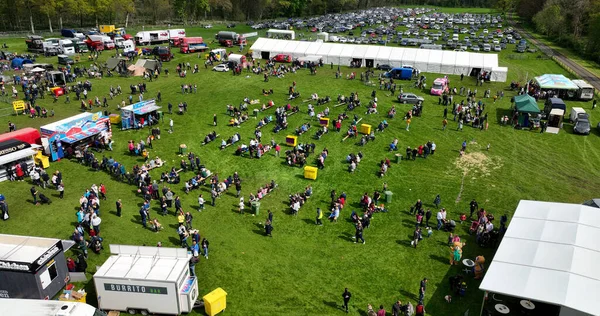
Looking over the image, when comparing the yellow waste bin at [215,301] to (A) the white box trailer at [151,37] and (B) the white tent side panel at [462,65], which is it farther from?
(A) the white box trailer at [151,37]

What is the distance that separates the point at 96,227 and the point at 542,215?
22874mm

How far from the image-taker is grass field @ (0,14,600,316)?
20203mm

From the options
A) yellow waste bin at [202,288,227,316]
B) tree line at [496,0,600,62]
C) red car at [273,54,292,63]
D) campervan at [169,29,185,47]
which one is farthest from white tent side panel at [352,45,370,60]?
yellow waste bin at [202,288,227,316]

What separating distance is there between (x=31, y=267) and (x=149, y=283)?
15.9ft

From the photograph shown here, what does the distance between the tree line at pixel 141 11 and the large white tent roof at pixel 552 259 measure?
84.8m

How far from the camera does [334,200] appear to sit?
2725 centimetres

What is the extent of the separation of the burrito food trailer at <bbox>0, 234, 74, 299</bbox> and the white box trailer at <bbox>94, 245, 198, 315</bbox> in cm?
234

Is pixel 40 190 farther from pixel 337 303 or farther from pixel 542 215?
pixel 542 215

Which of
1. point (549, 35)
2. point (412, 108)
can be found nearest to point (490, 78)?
point (412, 108)

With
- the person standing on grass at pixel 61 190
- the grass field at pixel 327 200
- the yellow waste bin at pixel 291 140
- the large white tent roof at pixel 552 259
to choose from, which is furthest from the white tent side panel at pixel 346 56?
the person standing on grass at pixel 61 190

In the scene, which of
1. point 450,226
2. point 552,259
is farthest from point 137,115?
point 552,259

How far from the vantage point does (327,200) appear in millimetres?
27984

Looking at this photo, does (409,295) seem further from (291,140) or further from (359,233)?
(291,140)

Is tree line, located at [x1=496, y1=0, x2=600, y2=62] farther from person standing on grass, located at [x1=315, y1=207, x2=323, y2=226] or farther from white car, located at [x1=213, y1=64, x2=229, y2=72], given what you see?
person standing on grass, located at [x1=315, y1=207, x2=323, y2=226]
